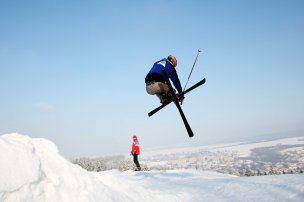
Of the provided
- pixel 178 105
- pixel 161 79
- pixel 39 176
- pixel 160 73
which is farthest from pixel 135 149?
pixel 39 176

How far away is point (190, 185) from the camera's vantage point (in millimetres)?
6426

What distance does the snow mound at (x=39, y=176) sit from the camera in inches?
160

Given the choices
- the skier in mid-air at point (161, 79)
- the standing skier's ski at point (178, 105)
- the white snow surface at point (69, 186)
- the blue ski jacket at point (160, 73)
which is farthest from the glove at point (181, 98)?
the white snow surface at point (69, 186)

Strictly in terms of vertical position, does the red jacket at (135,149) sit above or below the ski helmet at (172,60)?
below

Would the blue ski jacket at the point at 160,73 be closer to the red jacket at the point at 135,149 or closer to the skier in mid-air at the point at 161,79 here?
the skier in mid-air at the point at 161,79

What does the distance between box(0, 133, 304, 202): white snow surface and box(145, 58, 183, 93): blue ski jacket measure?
332cm

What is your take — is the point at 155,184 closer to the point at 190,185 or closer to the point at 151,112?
the point at 190,185

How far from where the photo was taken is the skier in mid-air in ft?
26.1

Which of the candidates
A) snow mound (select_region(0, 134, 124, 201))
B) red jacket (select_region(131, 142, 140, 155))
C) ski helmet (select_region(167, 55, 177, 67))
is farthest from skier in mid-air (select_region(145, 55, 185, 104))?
red jacket (select_region(131, 142, 140, 155))

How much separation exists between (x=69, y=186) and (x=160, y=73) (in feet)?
14.3

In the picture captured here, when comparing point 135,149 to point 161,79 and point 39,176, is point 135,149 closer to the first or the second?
point 161,79

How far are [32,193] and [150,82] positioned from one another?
15.6 ft

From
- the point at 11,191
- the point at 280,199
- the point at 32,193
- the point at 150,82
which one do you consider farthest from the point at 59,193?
A: the point at 150,82

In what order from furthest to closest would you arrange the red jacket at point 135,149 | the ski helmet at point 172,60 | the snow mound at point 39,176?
1. the red jacket at point 135,149
2. the ski helmet at point 172,60
3. the snow mound at point 39,176
